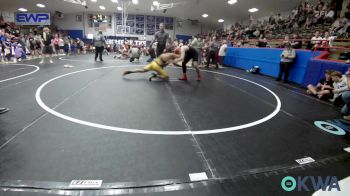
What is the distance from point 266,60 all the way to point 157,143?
864 cm

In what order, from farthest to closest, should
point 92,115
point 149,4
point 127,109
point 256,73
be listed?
point 149,4 → point 256,73 → point 127,109 → point 92,115

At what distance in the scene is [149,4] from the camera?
69.2 ft

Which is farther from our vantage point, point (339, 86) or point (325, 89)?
point (325, 89)

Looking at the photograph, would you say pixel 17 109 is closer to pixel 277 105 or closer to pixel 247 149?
pixel 247 149

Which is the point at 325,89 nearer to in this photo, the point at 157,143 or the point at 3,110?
the point at 157,143

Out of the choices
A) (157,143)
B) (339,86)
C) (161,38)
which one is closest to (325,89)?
(339,86)

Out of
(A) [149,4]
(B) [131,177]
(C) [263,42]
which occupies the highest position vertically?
(A) [149,4]

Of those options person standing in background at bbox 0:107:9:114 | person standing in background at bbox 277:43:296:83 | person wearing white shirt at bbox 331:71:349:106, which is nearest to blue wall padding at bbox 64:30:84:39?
person standing in background at bbox 277:43:296:83

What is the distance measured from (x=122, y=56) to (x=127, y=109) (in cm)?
1280

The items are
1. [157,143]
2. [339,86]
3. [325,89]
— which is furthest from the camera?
[325,89]

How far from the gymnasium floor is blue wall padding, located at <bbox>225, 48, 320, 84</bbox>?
312 cm

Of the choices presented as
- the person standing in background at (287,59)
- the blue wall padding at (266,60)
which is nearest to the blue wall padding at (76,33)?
the blue wall padding at (266,60)

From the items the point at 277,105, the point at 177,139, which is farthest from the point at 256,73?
the point at 177,139

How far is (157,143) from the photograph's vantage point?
258 cm
